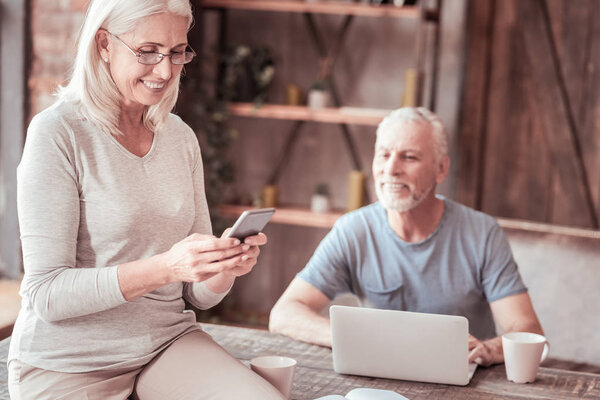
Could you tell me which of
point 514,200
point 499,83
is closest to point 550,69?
point 499,83

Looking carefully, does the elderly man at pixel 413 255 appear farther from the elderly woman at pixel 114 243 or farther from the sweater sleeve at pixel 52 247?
the sweater sleeve at pixel 52 247

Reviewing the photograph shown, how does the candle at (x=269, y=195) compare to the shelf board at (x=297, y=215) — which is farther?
the candle at (x=269, y=195)

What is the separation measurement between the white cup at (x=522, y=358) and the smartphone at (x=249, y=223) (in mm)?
635

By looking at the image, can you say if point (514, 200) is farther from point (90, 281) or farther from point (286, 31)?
point (90, 281)

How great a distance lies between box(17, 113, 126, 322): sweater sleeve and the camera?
56.9 inches

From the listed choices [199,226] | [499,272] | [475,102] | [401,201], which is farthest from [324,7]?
[199,226]

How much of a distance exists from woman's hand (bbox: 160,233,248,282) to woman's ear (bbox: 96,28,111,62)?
426mm

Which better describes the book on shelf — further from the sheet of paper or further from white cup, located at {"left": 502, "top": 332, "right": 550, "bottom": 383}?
white cup, located at {"left": 502, "top": 332, "right": 550, "bottom": 383}

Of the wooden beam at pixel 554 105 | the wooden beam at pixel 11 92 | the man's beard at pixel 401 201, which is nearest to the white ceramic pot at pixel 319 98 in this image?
the wooden beam at pixel 554 105

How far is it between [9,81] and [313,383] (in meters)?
2.41

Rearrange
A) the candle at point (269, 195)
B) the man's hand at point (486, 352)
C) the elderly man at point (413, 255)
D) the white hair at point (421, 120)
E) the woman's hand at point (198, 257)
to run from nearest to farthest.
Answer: the woman's hand at point (198, 257)
the man's hand at point (486, 352)
the elderly man at point (413, 255)
the white hair at point (421, 120)
the candle at point (269, 195)

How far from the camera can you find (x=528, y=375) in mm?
1741

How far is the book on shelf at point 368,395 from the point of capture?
4.96 feet

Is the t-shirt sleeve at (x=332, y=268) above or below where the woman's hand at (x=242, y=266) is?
below
